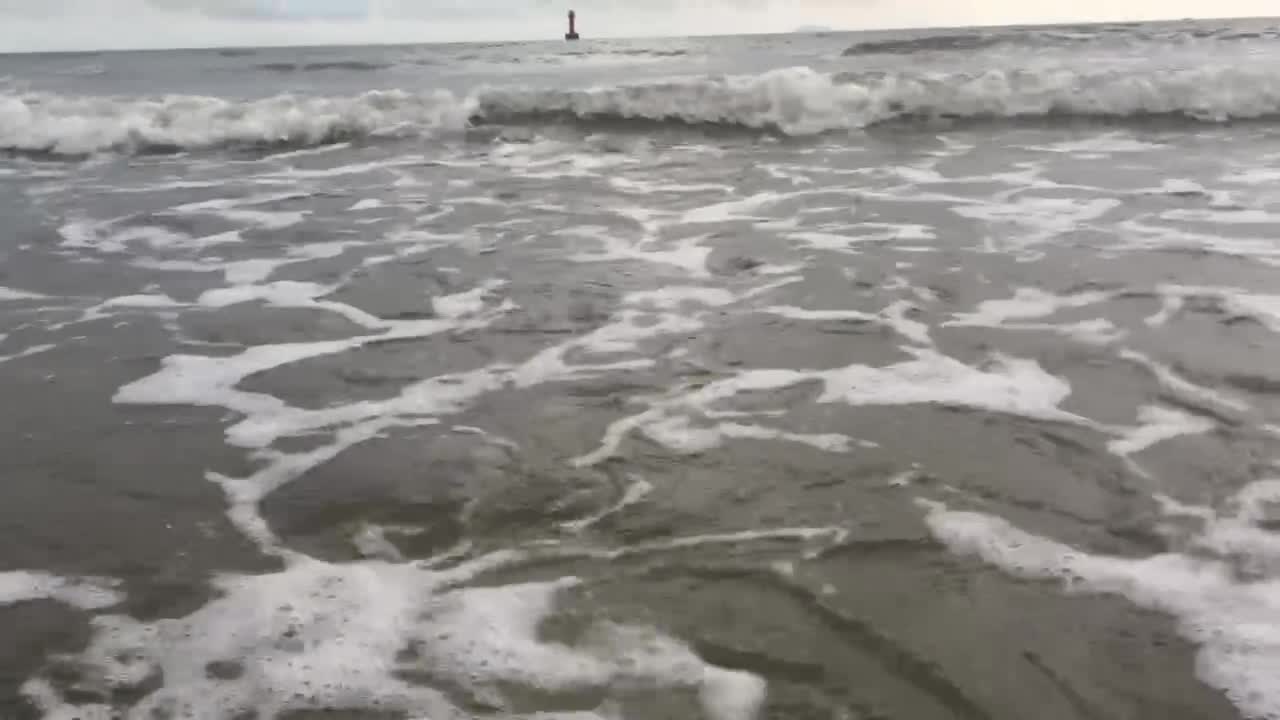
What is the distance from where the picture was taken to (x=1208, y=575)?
2.56 meters

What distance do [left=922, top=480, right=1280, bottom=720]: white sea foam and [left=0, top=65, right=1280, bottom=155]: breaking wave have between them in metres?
9.76

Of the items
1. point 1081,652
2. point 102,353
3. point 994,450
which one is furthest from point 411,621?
point 102,353

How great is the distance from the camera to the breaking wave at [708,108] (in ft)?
39.6

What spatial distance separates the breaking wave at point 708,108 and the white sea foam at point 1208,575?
9.76 m

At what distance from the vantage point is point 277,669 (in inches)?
92.7

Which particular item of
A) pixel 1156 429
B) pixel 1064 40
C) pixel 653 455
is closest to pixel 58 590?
pixel 653 455

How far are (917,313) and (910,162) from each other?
5.06m

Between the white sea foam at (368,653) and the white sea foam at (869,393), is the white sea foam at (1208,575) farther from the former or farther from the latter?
the white sea foam at (368,653)

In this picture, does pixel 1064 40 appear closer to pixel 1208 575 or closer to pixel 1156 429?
pixel 1156 429

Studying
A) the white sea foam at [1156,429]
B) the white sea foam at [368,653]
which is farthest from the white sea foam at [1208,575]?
the white sea foam at [368,653]

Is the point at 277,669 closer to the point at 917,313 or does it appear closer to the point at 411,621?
the point at 411,621

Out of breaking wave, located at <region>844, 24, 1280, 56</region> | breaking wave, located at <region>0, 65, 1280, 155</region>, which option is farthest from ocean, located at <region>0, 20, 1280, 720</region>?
breaking wave, located at <region>844, 24, 1280, 56</region>

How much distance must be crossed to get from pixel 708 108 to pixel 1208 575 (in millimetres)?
11256

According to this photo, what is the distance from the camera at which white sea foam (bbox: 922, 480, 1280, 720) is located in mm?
2238
